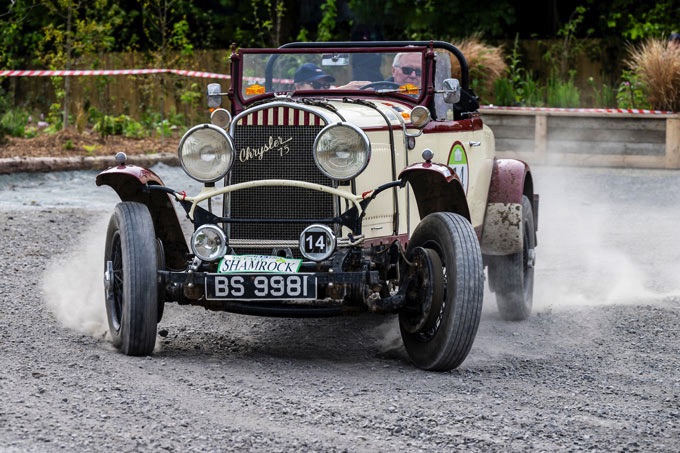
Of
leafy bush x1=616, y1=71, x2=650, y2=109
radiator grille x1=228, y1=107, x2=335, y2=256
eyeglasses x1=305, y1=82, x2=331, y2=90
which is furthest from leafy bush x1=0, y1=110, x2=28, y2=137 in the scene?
radiator grille x1=228, y1=107, x2=335, y2=256

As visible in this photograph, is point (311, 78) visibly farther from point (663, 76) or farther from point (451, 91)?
point (663, 76)

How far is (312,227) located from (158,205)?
1.11m

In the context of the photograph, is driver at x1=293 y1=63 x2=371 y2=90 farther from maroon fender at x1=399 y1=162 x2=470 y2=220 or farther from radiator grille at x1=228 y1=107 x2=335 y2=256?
radiator grille at x1=228 y1=107 x2=335 y2=256

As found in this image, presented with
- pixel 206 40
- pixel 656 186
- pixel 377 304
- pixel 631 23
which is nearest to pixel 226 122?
pixel 377 304

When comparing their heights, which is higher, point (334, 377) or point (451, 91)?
point (451, 91)

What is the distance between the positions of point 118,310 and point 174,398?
1258mm

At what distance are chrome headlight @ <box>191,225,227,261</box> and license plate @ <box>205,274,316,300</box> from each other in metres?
0.17

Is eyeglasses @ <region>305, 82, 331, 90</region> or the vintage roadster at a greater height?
eyeglasses @ <region>305, 82, 331, 90</region>

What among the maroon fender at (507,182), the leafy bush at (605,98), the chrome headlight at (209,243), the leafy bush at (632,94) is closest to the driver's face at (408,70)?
the maroon fender at (507,182)

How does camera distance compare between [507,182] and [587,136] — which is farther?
[587,136]

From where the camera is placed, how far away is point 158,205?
6.39 metres

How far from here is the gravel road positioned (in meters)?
4.41

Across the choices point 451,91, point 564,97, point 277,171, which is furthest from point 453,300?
point 564,97

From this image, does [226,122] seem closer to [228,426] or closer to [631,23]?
[228,426]
